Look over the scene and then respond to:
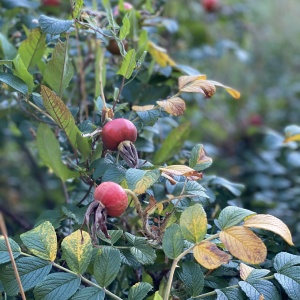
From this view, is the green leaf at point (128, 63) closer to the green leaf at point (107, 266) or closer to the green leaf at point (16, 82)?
the green leaf at point (16, 82)

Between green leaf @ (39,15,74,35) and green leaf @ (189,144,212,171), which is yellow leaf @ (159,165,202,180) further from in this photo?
green leaf @ (39,15,74,35)

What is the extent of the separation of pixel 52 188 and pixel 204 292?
1402mm

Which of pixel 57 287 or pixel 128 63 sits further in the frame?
pixel 128 63

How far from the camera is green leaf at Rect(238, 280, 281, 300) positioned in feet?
2.38

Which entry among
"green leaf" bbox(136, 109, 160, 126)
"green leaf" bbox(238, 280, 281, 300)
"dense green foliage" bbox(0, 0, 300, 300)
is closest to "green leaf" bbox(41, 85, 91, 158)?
"dense green foliage" bbox(0, 0, 300, 300)

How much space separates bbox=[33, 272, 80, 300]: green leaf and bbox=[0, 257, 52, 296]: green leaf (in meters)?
0.01

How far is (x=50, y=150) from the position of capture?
993 mm

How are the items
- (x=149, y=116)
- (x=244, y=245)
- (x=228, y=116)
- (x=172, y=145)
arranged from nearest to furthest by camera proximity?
(x=244, y=245)
(x=149, y=116)
(x=172, y=145)
(x=228, y=116)

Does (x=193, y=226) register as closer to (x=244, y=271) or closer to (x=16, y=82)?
(x=244, y=271)

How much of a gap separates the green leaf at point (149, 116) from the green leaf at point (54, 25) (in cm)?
19

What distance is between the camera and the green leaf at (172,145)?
3.60 ft

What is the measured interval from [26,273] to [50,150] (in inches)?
12.3

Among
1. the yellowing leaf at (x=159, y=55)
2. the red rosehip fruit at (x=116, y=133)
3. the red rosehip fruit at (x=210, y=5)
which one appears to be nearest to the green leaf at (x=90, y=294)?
the red rosehip fruit at (x=116, y=133)

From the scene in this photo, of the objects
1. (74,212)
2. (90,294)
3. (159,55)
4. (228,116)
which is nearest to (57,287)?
(90,294)
